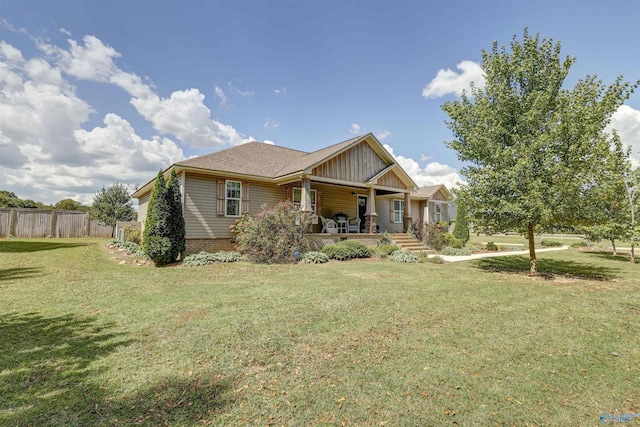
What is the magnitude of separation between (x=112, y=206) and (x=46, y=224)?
505cm

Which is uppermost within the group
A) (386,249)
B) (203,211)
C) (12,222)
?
(203,211)

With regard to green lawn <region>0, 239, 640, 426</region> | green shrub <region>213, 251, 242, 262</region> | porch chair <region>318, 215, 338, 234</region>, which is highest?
porch chair <region>318, 215, 338, 234</region>

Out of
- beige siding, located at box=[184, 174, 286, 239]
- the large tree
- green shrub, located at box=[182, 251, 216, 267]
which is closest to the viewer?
the large tree

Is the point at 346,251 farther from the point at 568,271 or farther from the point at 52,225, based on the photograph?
the point at 52,225

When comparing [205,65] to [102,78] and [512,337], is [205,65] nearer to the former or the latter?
[102,78]

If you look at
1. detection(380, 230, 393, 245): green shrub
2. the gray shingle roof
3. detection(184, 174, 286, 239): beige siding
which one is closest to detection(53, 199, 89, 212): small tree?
the gray shingle roof

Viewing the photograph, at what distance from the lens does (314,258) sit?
36.0 feet

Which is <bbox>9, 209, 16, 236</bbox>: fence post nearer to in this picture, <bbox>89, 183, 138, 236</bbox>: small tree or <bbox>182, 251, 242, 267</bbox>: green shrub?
<bbox>89, 183, 138, 236</bbox>: small tree

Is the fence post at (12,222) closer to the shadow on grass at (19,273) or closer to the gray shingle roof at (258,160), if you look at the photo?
the shadow on grass at (19,273)

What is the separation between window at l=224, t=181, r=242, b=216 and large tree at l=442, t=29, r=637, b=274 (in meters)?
9.39

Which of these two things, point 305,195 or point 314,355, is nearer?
point 314,355

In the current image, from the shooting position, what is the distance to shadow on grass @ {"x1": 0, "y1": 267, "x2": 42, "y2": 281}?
7.53m

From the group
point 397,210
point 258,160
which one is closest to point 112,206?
point 258,160

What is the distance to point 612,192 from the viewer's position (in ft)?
26.0
